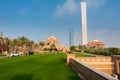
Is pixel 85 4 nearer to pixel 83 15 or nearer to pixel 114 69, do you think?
pixel 83 15

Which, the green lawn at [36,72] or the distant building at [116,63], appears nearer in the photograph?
the green lawn at [36,72]

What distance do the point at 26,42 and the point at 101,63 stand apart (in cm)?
8856

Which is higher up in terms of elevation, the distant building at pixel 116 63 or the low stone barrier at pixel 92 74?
the low stone barrier at pixel 92 74

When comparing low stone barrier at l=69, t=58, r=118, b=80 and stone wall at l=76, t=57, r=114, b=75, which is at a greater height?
low stone barrier at l=69, t=58, r=118, b=80

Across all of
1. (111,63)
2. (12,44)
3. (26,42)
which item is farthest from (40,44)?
(111,63)

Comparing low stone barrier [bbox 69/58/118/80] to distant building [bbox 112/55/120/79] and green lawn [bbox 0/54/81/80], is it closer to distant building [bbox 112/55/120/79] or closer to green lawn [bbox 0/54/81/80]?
green lawn [bbox 0/54/81/80]

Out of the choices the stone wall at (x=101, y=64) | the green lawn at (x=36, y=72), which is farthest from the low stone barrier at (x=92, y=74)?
the stone wall at (x=101, y=64)

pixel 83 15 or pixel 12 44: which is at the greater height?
pixel 83 15

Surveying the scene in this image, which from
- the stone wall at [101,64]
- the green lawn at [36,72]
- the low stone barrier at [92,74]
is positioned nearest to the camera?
the low stone barrier at [92,74]

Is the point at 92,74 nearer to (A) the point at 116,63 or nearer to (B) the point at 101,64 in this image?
(B) the point at 101,64

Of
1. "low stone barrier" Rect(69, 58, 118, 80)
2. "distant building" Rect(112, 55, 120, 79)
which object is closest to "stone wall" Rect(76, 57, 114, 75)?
"distant building" Rect(112, 55, 120, 79)

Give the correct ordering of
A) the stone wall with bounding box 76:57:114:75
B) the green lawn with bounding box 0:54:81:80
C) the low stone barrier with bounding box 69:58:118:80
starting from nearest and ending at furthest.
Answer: the low stone barrier with bounding box 69:58:118:80 < the green lawn with bounding box 0:54:81:80 < the stone wall with bounding box 76:57:114:75

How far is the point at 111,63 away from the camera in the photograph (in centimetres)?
3550

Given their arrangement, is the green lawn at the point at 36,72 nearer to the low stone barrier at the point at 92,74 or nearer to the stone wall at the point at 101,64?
the low stone barrier at the point at 92,74
